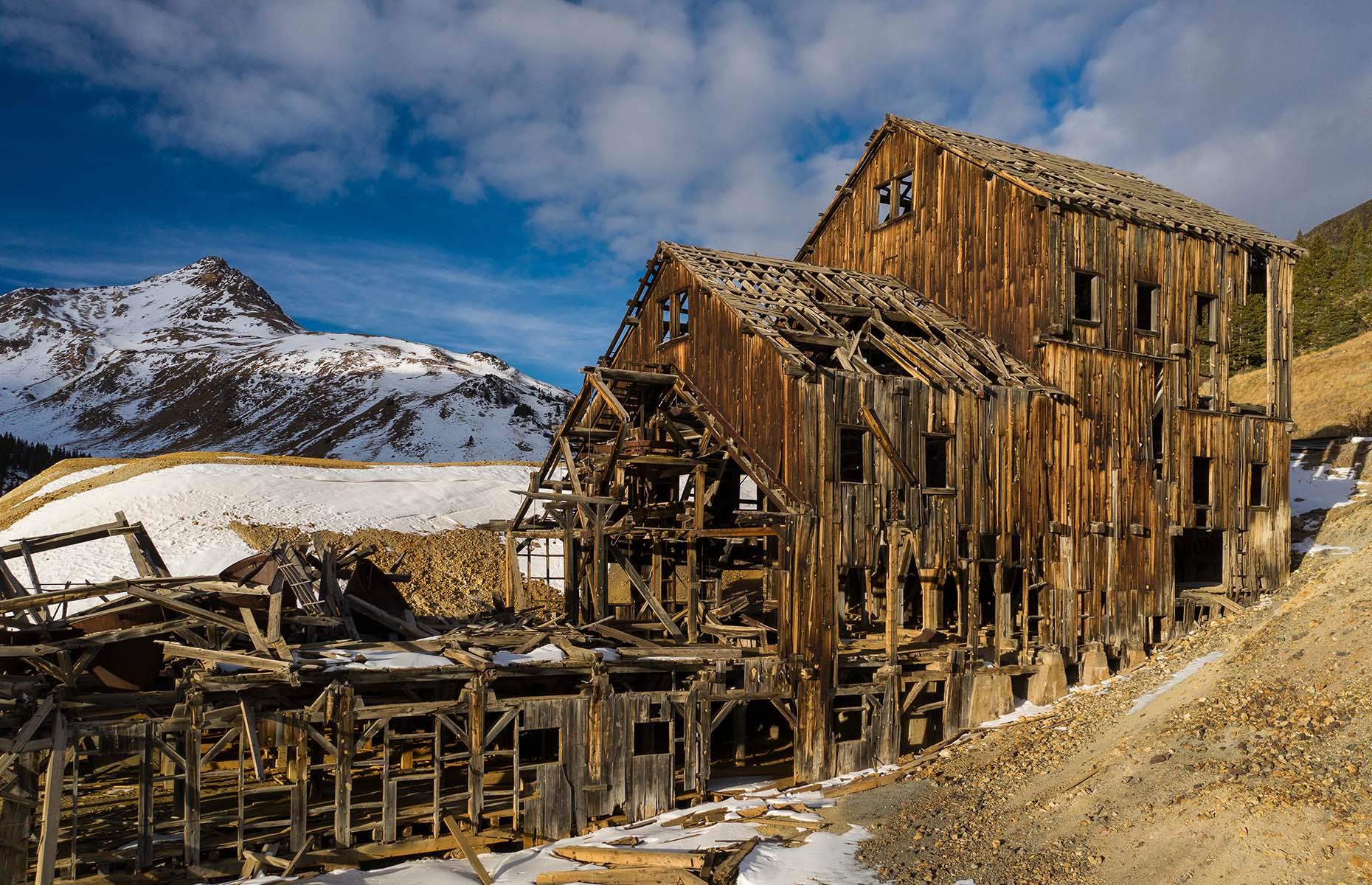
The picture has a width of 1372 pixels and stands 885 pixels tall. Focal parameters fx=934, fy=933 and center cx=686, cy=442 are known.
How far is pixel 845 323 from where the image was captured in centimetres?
2603

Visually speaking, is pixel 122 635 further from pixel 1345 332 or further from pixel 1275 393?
pixel 1345 332

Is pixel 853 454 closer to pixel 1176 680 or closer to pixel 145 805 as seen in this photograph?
pixel 1176 680

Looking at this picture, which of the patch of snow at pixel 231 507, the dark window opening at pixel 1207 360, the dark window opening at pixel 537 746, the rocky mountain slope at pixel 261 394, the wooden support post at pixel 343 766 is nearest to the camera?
the wooden support post at pixel 343 766

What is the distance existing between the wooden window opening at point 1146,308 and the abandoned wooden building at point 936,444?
3.5 inches

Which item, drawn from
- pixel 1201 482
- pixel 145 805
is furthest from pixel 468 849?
pixel 1201 482

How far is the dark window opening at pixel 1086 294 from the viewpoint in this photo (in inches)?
1021

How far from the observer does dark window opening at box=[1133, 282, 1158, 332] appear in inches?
1065

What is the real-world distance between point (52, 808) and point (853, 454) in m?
20.8

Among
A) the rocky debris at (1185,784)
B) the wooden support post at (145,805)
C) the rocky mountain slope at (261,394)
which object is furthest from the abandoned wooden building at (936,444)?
the rocky mountain slope at (261,394)

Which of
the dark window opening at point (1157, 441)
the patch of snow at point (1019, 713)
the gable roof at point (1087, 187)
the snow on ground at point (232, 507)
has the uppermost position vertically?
the gable roof at point (1087, 187)

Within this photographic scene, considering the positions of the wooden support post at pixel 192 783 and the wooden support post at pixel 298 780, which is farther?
the wooden support post at pixel 298 780

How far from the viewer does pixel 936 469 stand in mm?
24641

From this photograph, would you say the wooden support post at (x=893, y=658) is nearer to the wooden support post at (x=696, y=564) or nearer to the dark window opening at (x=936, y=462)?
the dark window opening at (x=936, y=462)

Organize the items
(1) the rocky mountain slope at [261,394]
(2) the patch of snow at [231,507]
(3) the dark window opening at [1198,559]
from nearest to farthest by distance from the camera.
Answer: (3) the dark window opening at [1198,559] < (2) the patch of snow at [231,507] < (1) the rocky mountain slope at [261,394]
